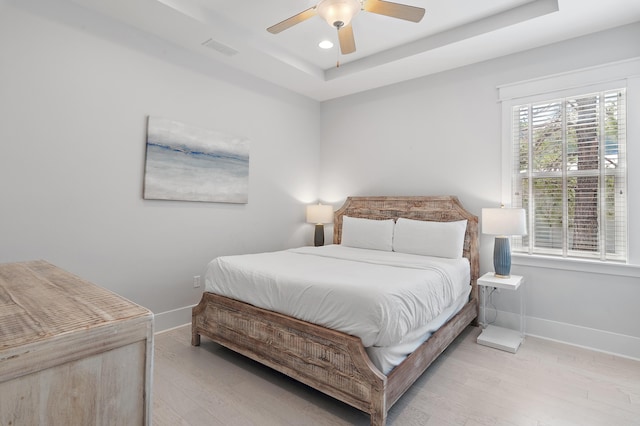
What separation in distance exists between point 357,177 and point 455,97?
1.54 meters

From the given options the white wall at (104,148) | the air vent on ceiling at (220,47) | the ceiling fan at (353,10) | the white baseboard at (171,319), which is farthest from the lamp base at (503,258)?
the air vent on ceiling at (220,47)

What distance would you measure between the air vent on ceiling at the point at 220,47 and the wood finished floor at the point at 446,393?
2.83 m

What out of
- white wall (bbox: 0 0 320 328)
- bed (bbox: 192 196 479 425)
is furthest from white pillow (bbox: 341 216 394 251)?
white wall (bbox: 0 0 320 328)

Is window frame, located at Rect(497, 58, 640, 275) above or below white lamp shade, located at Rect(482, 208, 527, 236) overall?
above

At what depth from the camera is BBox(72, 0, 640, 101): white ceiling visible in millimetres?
2680

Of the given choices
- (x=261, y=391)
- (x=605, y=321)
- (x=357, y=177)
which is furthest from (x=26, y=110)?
(x=605, y=321)

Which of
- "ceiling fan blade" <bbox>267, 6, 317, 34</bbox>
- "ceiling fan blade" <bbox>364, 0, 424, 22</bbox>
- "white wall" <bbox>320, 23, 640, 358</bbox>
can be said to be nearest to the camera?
"ceiling fan blade" <bbox>364, 0, 424, 22</bbox>

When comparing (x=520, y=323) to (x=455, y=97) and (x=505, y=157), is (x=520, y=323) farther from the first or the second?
(x=455, y=97)

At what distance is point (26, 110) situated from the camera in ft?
7.88

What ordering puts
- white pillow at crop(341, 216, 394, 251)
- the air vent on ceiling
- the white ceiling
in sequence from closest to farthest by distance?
the white ceiling
the air vent on ceiling
white pillow at crop(341, 216, 394, 251)

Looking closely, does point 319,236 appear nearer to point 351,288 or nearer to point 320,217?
point 320,217

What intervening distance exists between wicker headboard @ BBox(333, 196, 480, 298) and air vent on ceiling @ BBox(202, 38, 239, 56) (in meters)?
2.24

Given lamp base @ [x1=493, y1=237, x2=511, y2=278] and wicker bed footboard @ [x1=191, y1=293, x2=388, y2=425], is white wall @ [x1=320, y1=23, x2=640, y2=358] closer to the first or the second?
lamp base @ [x1=493, y1=237, x2=511, y2=278]

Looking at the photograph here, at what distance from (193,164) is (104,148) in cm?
79
